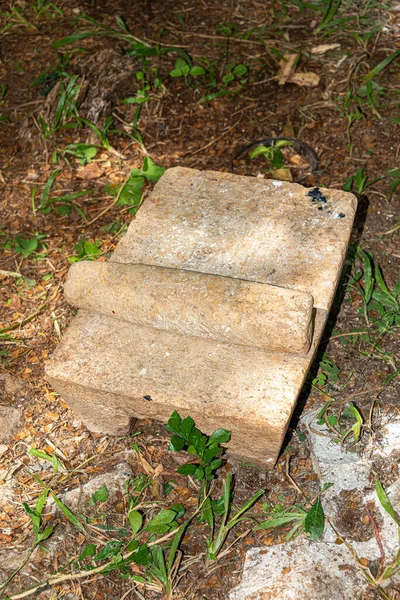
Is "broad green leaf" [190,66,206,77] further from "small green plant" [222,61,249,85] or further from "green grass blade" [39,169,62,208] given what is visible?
"green grass blade" [39,169,62,208]

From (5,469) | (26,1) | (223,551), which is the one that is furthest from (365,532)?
(26,1)

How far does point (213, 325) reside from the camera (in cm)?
238

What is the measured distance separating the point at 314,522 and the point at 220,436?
468 millimetres

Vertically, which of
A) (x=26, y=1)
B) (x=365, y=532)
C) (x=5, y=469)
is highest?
(x=26, y=1)

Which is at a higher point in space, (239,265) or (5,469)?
(239,265)

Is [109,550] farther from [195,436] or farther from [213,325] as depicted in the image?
[213,325]

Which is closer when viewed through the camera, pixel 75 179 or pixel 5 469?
pixel 5 469

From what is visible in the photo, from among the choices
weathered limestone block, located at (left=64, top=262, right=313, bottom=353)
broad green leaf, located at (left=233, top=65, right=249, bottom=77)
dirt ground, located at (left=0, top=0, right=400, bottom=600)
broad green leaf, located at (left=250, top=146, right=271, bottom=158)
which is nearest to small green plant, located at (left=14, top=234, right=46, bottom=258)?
dirt ground, located at (left=0, top=0, right=400, bottom=600)

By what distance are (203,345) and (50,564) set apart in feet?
3.17

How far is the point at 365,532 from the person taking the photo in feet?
7.98

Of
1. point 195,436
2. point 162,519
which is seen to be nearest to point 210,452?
point 195,436

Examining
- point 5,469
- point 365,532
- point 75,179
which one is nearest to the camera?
point 365,532

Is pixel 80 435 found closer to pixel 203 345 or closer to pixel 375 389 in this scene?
pixel 203 345

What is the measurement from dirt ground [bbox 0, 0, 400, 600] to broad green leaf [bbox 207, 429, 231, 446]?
36cm
